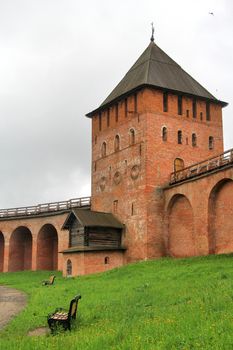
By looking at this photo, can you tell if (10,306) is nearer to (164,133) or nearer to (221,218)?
(221,218)

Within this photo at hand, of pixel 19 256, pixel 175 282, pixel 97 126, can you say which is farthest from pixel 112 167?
pixel 175 282

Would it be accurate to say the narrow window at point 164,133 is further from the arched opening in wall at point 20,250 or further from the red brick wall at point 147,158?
the arched opening in wall at point 20,250

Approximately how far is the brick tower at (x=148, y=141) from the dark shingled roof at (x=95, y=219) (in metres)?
0.56

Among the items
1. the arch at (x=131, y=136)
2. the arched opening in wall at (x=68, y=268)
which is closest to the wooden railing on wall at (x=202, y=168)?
the arch at (x=131, y=136)

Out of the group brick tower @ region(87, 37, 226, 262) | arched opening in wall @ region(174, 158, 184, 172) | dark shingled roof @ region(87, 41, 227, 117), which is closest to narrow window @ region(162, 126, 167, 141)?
brick tower @ region(87, 37, 226, 262)

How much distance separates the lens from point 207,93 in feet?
118

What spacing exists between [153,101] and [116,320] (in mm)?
23226

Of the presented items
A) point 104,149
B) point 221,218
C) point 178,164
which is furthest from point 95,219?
point 221,218

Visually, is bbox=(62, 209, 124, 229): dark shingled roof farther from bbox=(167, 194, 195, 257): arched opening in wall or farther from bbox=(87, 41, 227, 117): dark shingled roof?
bbox=(87, 41, 227, 117): dark shingled roof

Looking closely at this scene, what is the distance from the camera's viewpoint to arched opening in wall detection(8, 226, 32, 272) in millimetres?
43656

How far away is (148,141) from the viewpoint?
3161 centimetres

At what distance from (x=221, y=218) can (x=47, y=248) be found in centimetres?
2096

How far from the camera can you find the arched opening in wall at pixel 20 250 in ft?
143

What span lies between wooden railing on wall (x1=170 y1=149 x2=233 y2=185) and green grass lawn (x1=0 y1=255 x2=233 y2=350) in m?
7.98
